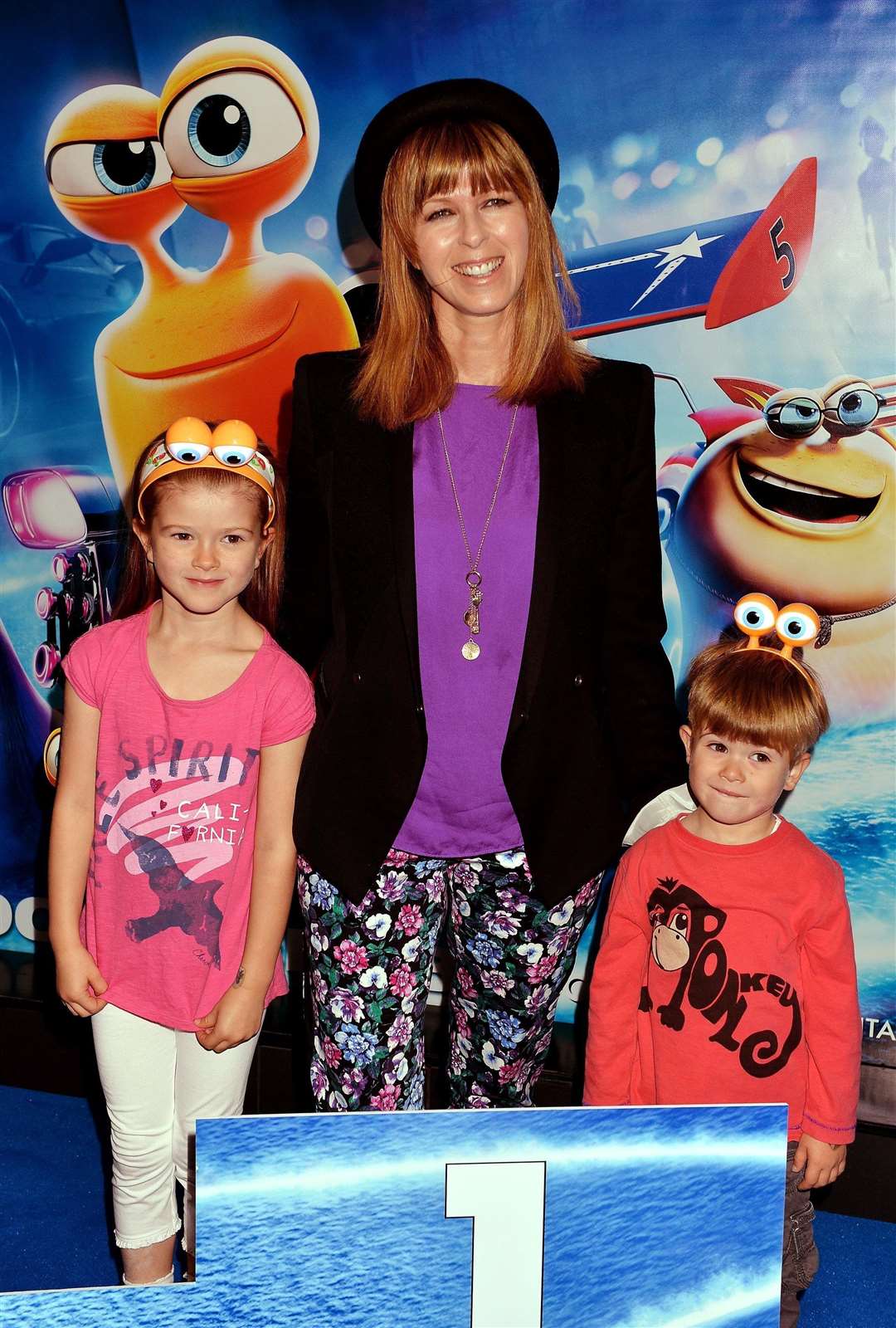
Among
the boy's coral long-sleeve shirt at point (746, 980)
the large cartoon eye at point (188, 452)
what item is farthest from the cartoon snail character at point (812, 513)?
the large cartoon eye at point (188, 452)

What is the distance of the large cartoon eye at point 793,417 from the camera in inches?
87.1

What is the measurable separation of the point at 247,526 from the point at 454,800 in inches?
18.1

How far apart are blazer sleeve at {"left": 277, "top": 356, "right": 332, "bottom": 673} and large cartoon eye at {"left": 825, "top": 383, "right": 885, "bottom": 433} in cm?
98

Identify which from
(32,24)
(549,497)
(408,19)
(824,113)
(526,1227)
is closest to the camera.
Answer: (526,1227)

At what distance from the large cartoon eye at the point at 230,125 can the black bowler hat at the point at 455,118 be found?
871 mm

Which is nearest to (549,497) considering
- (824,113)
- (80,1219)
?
(824,113)

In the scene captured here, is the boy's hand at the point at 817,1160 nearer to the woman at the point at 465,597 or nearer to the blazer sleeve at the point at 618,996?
the blazer sleeve at the point at 618,996

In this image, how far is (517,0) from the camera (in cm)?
224

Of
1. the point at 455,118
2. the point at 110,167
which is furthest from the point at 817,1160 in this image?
the point at 110,167

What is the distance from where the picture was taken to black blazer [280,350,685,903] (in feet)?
5.34

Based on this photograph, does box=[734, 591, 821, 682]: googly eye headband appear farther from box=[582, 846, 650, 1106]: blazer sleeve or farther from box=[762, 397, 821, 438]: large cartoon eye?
box=[762, 397, 821, 438]: large cartoon eye

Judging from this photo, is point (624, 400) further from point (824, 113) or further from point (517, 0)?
point (517, 0)

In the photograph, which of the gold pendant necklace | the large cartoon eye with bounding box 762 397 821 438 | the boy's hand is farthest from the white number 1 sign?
the large cartoon eye with bounding box 762 397 821 438

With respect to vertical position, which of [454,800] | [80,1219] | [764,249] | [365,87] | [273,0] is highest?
[273,0]
